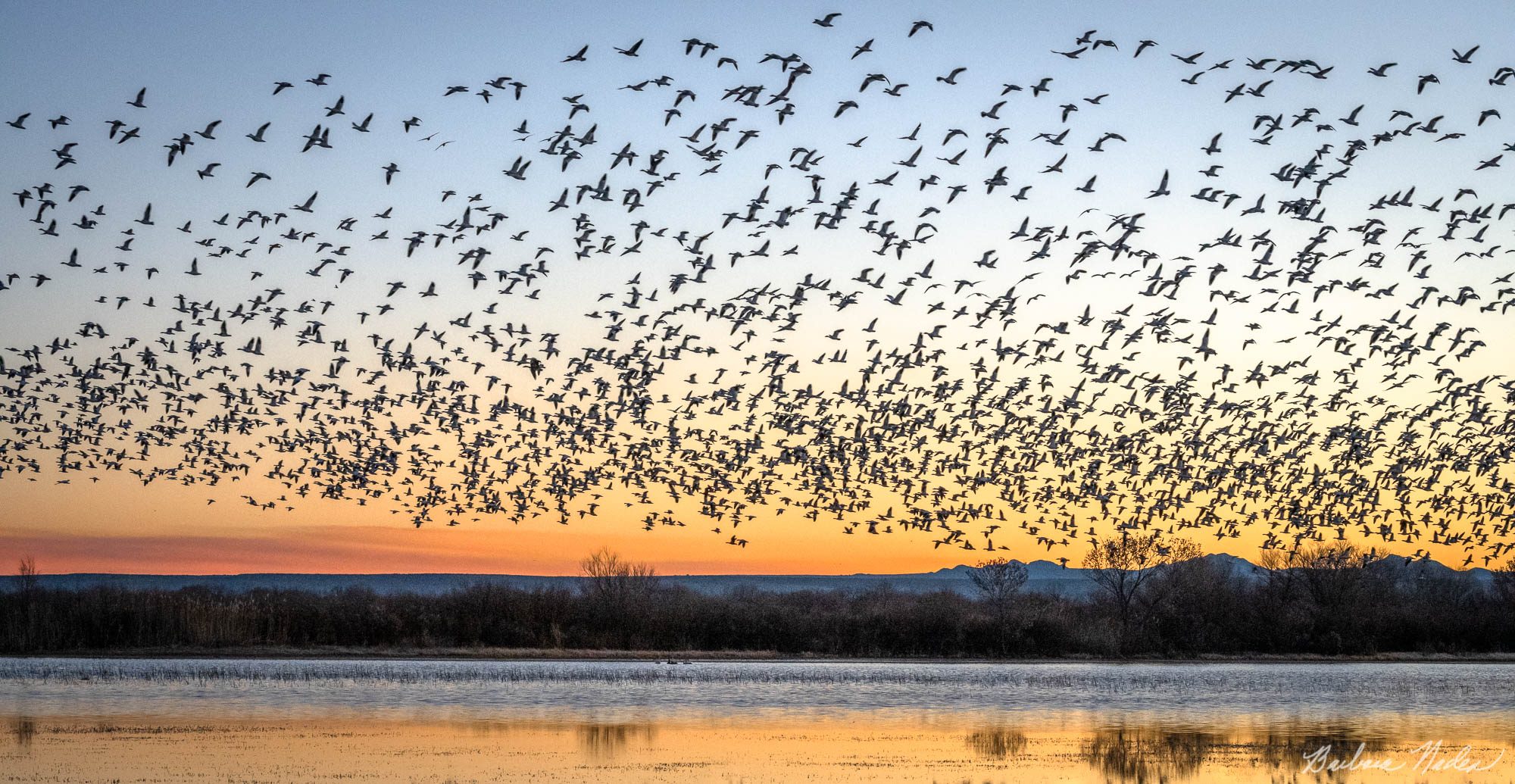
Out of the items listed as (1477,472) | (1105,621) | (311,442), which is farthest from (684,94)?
(1105,621)

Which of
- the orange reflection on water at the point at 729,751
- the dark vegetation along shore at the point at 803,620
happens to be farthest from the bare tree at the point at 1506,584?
the orange reflection on water at the point at 729,751

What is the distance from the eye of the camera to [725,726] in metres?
41.8

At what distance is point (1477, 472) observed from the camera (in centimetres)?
4725

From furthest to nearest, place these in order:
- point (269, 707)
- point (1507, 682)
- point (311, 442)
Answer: point (1507, 682) → point (311, 442) → point (269, 707)

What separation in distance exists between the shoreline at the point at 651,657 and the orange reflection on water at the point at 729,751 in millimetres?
35771

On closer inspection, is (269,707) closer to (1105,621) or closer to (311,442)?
(311,442)

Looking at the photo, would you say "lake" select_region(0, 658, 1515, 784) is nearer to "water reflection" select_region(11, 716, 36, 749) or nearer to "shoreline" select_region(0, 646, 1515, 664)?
"water reflection" select_region(11, 716, 36, 749)

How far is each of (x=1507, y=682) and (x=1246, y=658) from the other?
75.8ft

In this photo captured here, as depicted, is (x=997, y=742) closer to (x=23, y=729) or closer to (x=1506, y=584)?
(x=23, y=729)

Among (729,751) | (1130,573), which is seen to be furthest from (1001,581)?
(729,751)

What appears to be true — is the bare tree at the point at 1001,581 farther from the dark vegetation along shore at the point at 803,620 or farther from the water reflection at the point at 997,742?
the water reflection at the point at 997,742

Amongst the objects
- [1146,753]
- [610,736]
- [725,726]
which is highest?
[610,736]

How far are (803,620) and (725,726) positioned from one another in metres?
44.1

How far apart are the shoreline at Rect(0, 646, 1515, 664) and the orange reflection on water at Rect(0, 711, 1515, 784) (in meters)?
35.8
